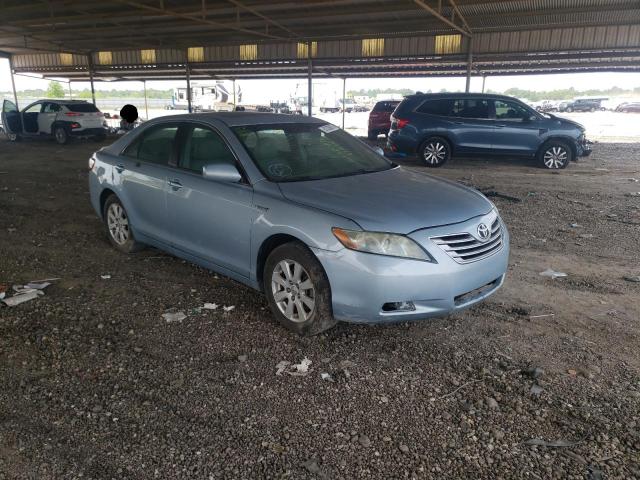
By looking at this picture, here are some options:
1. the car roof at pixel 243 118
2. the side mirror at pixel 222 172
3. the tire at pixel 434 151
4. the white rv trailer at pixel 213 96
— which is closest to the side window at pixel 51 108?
the tire at pixel 434 151

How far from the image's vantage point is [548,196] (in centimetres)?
886

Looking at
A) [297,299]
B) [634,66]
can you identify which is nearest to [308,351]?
[297,299]

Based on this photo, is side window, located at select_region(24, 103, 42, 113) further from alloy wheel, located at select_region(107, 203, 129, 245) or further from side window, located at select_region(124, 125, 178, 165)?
side window, located at select_region(124, 125, 178, 165)

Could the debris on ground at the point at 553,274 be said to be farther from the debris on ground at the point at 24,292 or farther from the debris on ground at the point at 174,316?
the debris on ground at the point at 24,292

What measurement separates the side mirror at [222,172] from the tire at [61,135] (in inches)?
687

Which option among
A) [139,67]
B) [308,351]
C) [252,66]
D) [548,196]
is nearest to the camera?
[308,351]

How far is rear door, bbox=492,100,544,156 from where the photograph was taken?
12.2 metres

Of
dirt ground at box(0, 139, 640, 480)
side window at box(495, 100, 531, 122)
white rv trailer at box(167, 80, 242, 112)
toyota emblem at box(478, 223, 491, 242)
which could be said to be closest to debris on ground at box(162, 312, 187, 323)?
dirt ground at box(0, 139, 640, 480)

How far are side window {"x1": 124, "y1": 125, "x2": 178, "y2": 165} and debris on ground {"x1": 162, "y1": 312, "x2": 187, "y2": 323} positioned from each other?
1532 mm

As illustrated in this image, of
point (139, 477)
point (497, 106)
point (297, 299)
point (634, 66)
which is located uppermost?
point (634, 66)

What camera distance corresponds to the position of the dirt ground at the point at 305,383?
8.21 ft

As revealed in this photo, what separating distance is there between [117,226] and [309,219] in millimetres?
3066

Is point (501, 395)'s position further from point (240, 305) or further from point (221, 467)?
point (240, 305)

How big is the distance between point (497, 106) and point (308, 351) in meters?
10.6
